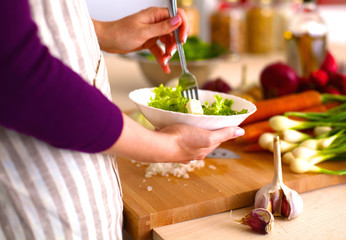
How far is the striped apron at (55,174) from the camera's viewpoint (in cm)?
66

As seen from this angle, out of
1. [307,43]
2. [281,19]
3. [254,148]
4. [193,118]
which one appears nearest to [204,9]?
[281,19]

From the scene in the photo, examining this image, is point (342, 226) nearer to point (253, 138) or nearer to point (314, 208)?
point (314, 208)

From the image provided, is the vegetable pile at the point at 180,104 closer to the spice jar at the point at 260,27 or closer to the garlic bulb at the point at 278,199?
the garlic bulb at the point at 278,199

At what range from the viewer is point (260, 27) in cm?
253

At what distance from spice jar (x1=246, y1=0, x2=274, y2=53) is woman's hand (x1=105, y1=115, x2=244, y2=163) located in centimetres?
182

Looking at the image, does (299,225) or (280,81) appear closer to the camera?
(299,225)

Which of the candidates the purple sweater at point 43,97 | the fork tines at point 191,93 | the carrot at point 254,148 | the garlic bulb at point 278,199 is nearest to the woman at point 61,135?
the purple sweater at point 43,97

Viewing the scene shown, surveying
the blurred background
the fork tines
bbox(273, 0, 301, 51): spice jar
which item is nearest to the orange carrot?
the fork tines

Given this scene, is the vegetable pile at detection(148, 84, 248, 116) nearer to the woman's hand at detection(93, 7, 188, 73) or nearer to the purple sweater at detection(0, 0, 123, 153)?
the woman's hand at detection(93, 7, 188, 73)

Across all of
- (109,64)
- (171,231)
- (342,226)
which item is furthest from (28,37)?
(109,64)

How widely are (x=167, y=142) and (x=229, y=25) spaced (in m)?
1.85

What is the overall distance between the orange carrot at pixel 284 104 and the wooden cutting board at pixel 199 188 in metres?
0.16

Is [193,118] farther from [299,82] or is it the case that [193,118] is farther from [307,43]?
[307,43]

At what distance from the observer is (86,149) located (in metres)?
0.64
